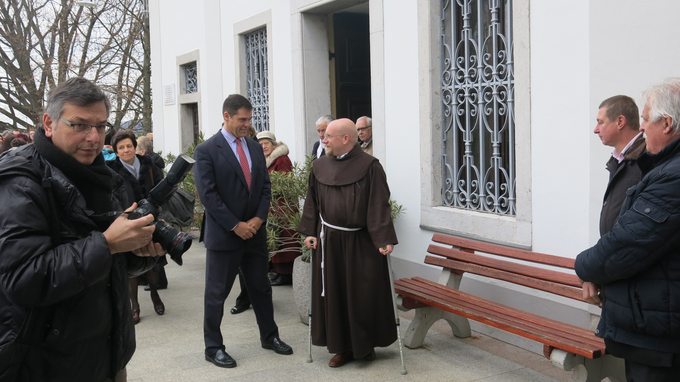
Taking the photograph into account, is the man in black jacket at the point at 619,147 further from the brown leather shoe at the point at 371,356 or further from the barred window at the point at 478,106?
the brown leather shoe at the point at 371,356

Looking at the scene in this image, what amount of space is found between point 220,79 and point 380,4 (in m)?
4.81

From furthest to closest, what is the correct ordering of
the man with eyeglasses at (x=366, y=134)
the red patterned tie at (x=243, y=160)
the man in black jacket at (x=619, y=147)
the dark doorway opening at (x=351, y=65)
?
the dark doorway opening at (x=351, y=65)
the man with eyeglasses at (x=366, y=134)
the red patterned tie at (x=243, y=160)
the man in black jacket at (x=619, y=147)

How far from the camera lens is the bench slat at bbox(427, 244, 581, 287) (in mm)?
4352

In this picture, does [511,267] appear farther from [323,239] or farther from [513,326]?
[323,239]

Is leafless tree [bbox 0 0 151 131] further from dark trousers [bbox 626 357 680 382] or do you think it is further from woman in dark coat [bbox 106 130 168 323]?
dark trousers [bbox 626 357 680 382]

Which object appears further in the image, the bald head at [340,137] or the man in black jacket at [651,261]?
the bald head at [340,137]

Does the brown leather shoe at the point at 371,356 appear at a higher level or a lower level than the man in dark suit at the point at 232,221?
lower

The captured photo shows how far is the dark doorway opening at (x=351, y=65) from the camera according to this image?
29.6 ft

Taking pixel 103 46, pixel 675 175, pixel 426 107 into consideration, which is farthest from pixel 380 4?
pixel 103 46

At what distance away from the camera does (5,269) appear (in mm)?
2068

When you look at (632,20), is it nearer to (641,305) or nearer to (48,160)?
(641,305)

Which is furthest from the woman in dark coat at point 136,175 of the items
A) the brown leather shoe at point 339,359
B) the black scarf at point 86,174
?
the black scarf at point 86,174

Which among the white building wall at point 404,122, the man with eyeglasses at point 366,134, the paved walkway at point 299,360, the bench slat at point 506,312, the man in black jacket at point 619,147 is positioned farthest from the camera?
the man with eyeglasses at point 366,134

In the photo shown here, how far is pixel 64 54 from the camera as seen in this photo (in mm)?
22797
